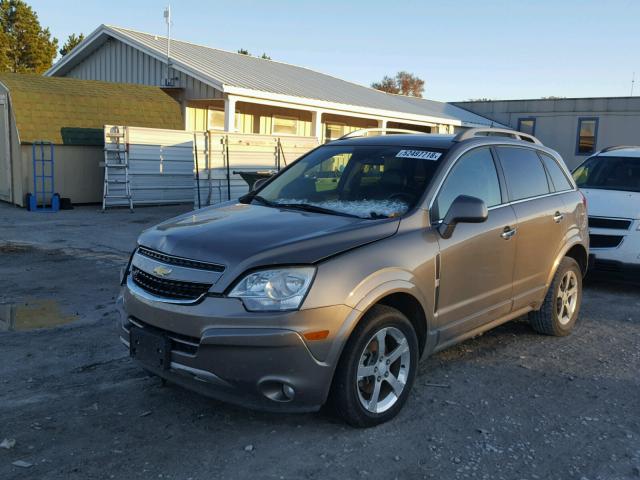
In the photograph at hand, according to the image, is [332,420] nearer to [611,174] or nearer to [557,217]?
[557,217]

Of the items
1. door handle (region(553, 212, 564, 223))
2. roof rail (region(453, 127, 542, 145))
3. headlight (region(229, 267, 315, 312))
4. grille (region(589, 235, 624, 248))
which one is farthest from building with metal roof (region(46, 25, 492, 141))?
headlight (region(229, 267, 315, 312))

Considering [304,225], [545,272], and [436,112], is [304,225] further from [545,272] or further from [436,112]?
[436,112]

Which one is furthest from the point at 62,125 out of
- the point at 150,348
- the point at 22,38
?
the point at 22,38

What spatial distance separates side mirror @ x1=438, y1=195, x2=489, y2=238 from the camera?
4156mm

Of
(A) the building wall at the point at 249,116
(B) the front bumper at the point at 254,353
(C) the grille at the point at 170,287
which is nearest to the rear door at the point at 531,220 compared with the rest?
(B) the front bumper at the point at 254,353

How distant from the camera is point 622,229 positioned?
25.0 feet

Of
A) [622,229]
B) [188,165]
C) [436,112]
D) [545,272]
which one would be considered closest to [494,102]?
[436,112]

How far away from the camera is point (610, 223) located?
25.4 feet

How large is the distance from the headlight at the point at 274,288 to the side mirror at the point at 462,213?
3.98ft

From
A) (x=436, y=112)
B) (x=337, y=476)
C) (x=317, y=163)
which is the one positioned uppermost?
(x=436, y=112)

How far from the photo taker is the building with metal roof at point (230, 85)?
17.3 metres

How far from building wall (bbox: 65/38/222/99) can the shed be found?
1560mm

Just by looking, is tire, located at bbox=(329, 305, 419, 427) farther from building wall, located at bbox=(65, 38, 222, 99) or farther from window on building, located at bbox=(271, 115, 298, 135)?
window on building, located at bbox=(271, 115, 298, 135)

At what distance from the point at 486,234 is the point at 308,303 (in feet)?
6.00
